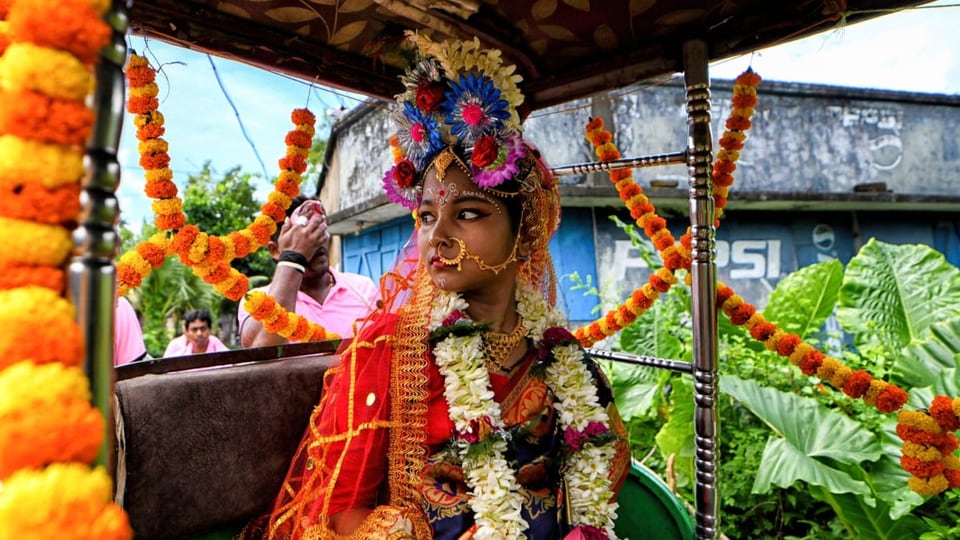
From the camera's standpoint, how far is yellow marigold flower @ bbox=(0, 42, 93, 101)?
0.62 m

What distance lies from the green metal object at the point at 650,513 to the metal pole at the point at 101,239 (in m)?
2.08

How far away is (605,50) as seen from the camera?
8.60ft

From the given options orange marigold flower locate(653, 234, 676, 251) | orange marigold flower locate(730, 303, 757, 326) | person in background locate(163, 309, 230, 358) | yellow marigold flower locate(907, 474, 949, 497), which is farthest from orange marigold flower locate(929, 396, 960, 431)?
person in background locate(163, 309, 230, 358)

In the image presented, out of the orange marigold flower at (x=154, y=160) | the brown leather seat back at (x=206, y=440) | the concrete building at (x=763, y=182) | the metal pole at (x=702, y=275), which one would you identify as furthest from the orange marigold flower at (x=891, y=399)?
the concrete building at (x=763, y=182)

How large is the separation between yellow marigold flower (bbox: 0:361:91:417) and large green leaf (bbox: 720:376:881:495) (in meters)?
3.83

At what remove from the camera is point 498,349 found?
1842mm

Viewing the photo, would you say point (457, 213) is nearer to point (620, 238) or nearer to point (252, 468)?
point (252, 468)

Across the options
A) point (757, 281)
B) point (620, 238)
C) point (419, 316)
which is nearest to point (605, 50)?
point (419, 316)

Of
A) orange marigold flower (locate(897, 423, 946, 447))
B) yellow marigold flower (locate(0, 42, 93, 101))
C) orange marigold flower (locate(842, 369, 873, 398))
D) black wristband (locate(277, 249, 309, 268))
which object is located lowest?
orange marigold flower (locate(897, 423, 946, 447))

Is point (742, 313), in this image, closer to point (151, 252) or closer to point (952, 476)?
point (952, 476)

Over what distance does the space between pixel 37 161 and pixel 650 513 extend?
2348mm

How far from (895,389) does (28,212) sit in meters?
3.12

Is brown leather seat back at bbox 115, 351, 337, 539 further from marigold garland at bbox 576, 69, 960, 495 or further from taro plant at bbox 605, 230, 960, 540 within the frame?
taro plant at bbox 605, 230, 960, 540

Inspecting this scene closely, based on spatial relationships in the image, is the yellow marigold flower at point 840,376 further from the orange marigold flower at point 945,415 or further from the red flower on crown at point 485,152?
the red flower on crown at point 485,152
